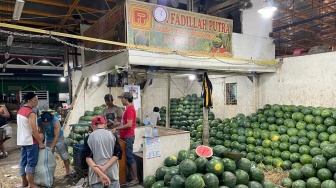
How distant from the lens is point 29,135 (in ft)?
14.9

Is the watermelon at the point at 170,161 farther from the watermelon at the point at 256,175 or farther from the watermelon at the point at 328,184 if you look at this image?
the watermelon at the point at 328,184

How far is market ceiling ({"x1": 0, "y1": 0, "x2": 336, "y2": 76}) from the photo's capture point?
863cm

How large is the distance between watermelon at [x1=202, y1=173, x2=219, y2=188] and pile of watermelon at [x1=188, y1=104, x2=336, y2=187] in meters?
2.07

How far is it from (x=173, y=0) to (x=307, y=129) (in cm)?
597

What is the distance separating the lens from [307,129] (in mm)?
6102

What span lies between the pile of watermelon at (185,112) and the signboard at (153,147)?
5.44m

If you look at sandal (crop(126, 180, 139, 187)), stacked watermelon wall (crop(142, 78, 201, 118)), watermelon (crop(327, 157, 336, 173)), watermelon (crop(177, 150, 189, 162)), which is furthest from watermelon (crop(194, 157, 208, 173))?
stacked watermelon wall (crop(142, 78, 201, 118))

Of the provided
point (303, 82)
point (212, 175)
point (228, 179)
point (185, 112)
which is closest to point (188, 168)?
point (212, 175)

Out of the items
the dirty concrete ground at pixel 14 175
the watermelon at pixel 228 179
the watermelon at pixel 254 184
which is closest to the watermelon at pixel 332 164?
the watermelon at pixel 254 184

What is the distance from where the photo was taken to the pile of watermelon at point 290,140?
4797mm

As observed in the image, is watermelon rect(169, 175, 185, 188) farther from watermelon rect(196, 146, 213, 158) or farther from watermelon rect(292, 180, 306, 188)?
watermelon rect(292, 180, 306, 188)

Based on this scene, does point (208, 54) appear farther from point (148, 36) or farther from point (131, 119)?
point (131, 119)

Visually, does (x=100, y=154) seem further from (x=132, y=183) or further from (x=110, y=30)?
(x=110, y=30)

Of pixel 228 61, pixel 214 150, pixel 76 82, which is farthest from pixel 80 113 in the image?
pixel 214 150
